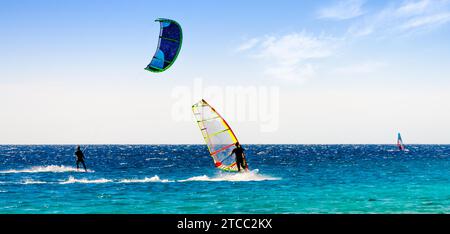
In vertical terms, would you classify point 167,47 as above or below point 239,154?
above

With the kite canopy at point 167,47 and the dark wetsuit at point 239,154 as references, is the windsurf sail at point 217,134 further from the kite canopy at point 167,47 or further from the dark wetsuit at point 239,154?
the kite canopy at point 167,47

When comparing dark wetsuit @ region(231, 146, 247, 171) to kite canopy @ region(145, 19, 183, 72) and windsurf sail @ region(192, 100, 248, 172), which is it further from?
kite canopy @ region(145, 19, 183, 72)

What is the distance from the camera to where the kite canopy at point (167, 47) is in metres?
8.51

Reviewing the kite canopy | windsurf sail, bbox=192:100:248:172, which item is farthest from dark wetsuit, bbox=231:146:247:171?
the kite canopy

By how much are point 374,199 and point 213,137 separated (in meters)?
5.90

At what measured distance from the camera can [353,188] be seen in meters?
20.6

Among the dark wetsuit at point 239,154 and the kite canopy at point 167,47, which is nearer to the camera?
the kite canopy at point 167,47

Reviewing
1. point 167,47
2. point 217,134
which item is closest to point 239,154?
point 217,134

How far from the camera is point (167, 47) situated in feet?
29.8

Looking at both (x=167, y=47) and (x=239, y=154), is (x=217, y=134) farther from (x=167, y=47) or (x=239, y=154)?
(x=167, y=47)

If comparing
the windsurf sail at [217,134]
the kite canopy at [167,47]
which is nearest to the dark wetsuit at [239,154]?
the windsurf sail at [217,134]

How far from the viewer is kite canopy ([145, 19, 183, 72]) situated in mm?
8508
